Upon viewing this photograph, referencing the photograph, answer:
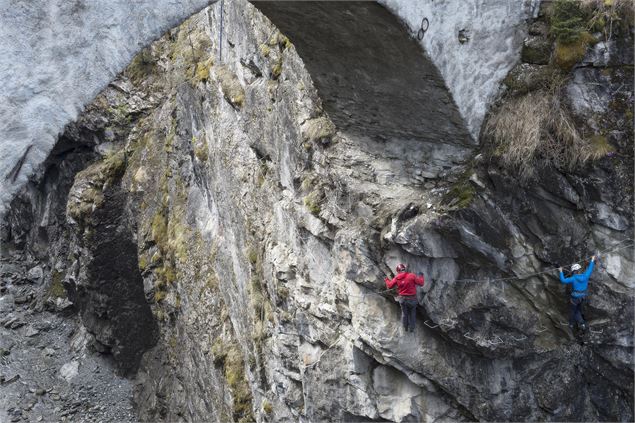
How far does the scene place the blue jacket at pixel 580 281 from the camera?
28.7ft

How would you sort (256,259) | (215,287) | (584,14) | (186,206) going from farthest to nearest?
(186,206)
(215,287)
(256,259)
(584,14)

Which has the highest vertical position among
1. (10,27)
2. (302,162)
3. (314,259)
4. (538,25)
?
(538,25)

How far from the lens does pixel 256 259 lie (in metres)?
13.9

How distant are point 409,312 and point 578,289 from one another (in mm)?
2401

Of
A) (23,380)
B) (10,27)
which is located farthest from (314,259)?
(23,380)

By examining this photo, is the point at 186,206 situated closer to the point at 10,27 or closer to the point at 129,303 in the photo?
the point at 129,303

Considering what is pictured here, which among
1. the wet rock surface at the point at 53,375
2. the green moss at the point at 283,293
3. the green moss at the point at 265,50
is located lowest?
the wet rock surface at the point at 53,375

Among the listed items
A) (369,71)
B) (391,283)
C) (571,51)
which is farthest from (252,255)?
(571,51)

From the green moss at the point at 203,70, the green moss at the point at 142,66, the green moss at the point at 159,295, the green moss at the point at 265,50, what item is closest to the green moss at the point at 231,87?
the green moss at the point at 203,70

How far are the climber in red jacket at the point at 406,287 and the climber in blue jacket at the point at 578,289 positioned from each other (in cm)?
199

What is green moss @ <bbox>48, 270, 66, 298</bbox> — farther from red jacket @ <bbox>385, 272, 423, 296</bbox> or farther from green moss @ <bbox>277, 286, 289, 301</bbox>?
red jacket @ <bbox>385, 272, 423, 296</bbox>

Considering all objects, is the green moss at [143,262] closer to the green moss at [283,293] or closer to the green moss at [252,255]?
the green moss at [252,255]

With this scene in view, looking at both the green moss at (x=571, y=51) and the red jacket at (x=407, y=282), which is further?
the red jacket at (x=407, y=282)

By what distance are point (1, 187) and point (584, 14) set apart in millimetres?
7532
